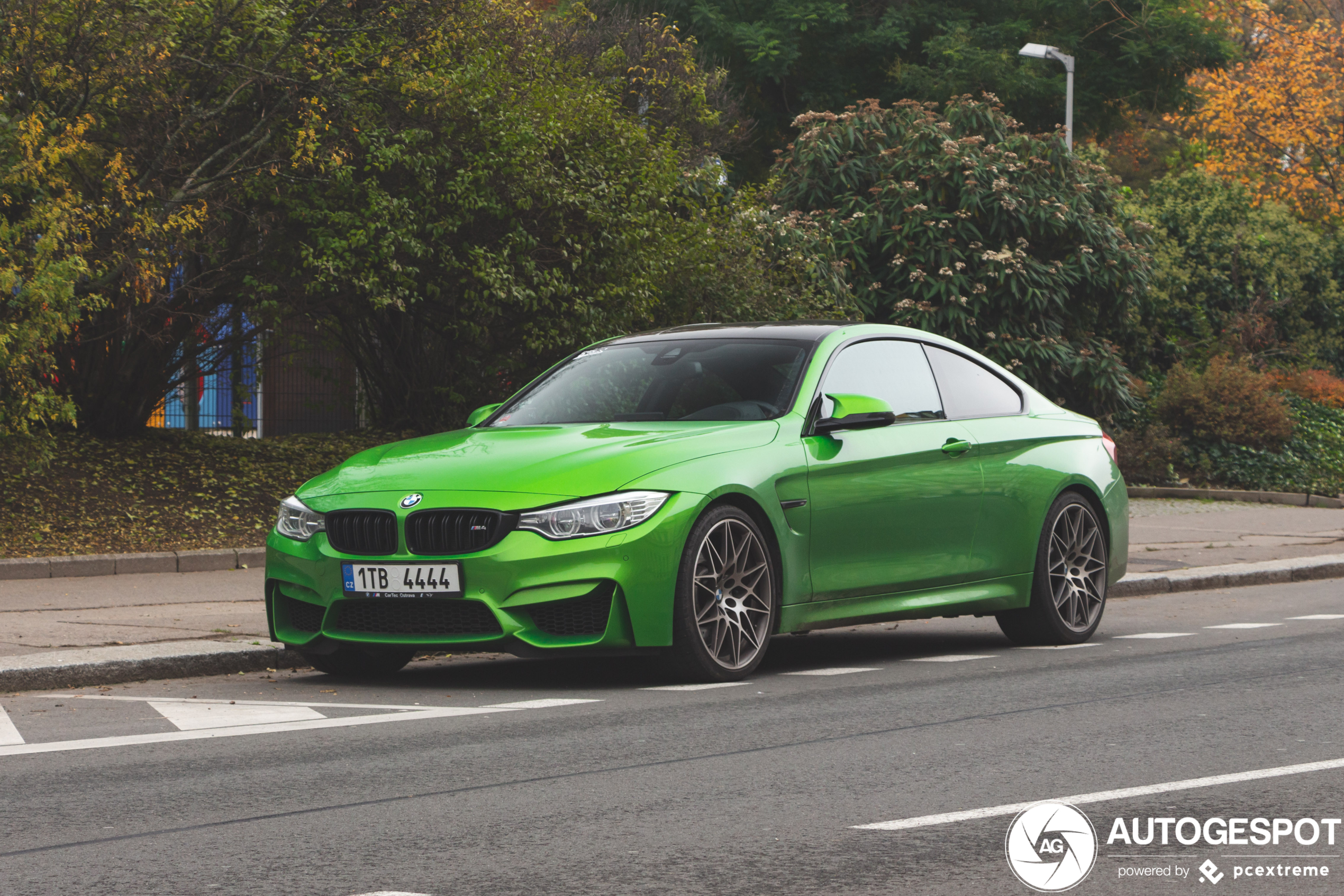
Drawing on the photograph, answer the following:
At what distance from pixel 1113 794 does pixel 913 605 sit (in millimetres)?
3554

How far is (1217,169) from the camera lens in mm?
43781

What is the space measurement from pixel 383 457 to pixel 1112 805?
417 centimetres

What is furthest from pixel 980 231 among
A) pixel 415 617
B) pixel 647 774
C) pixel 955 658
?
pixel 647 774

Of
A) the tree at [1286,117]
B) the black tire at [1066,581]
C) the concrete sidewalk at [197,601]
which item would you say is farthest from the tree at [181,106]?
the tree at [1286,117]

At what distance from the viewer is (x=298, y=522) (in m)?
8.39

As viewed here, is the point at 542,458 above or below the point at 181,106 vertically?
below

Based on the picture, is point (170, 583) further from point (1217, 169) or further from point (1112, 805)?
point (1217, 169)

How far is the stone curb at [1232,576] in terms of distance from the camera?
→ 13992 mm

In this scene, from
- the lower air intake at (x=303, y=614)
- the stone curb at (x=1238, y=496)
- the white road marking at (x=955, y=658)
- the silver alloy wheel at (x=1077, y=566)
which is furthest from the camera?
the stone curb at (x=1238, y=496)

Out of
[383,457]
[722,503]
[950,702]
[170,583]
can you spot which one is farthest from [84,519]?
[950,702]

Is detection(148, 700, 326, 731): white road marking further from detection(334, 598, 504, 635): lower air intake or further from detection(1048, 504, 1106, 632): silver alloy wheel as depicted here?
detection(1048, 504, 1106, 632): silver alloy wheel

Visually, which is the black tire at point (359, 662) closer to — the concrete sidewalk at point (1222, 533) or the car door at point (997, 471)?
the car door at point (997, 471)

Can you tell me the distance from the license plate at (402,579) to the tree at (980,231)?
47.2 ft

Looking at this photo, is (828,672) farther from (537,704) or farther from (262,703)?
(262,703)
